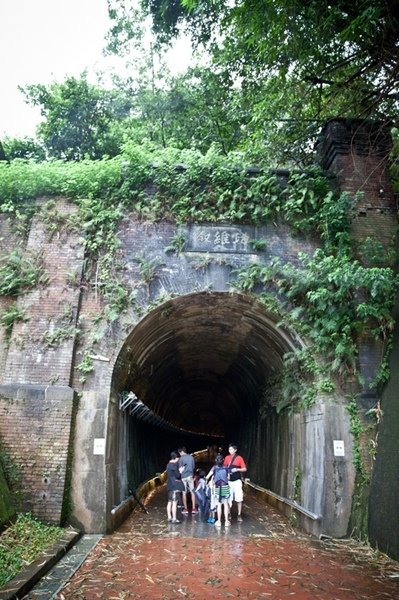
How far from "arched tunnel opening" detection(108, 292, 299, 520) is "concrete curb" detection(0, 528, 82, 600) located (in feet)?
6.99

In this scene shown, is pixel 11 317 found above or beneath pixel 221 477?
above

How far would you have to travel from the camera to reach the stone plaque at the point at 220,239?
1096cm

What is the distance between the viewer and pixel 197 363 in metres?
18.9

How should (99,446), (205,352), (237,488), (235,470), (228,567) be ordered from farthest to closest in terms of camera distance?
1. (205,352)
2. (237,488)
3. (235,470)
4. (99,446)
5. (228,567)

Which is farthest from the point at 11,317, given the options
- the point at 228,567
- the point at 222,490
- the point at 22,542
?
the point at 228,567

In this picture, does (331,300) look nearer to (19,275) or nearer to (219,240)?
(219,240)

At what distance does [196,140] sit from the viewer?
1981 centimetres

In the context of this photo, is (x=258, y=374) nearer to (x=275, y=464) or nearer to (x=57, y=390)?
(x=275, y=464)

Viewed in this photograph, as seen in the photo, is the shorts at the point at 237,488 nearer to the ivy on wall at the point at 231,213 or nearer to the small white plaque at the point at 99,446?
the ivy on wall at the point at 231,213

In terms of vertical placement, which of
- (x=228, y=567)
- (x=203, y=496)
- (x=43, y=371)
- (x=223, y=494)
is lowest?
(x=228, y=567)

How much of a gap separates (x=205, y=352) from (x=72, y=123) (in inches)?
465

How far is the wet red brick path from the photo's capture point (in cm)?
583

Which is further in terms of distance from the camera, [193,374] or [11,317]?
[193,374]

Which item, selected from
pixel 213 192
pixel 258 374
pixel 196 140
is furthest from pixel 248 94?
pixel 258 374
